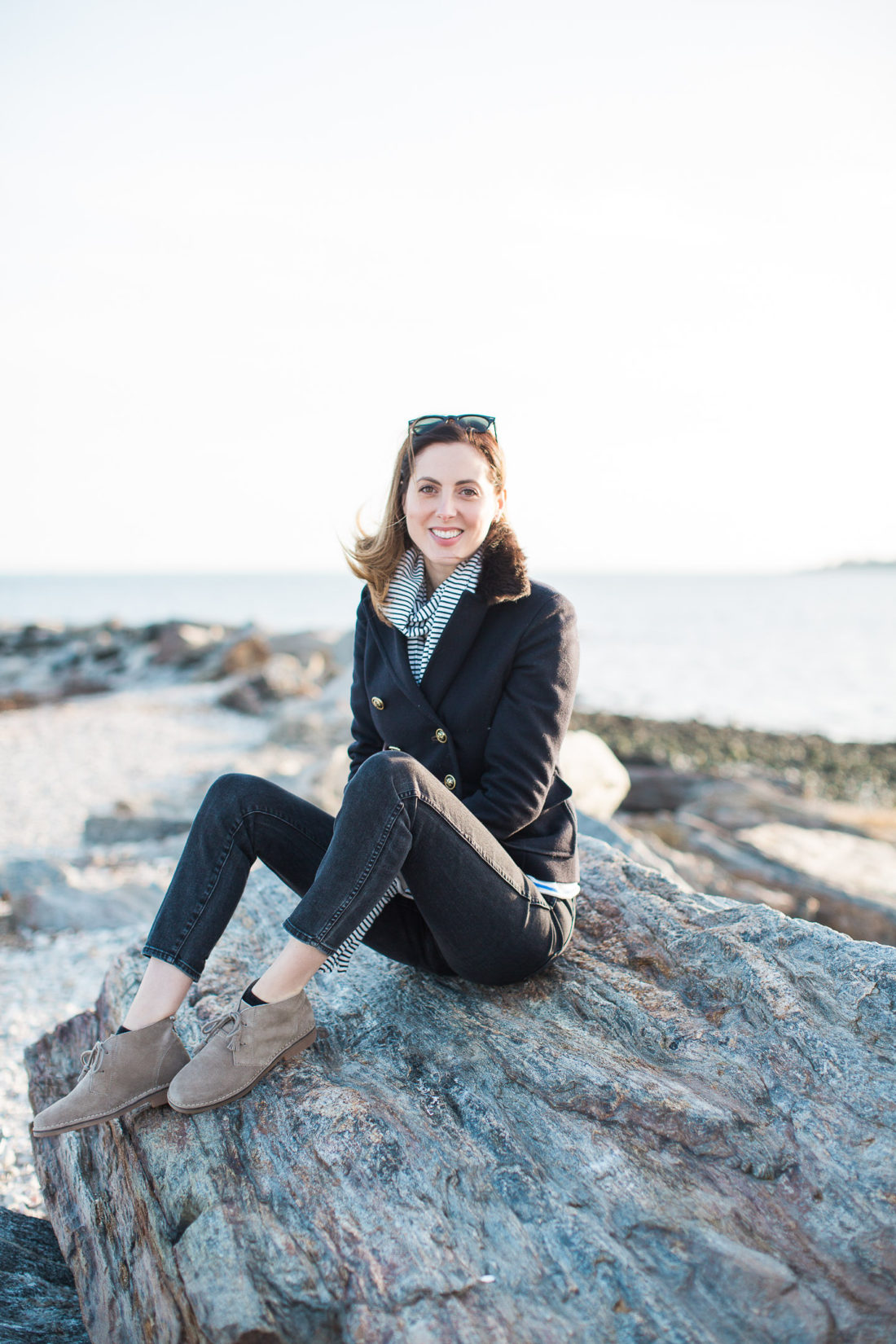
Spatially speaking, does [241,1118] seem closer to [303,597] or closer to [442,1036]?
[442,1036]

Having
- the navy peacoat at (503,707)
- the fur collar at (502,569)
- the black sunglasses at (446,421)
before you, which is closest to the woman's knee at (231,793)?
the navy peacoat at (503,707)

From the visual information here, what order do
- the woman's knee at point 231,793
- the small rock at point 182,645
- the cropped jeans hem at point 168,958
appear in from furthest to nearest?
the small rock at point 182,645 < the woman's knee at point 231,793 < the cropped jeans hem at point 168,958

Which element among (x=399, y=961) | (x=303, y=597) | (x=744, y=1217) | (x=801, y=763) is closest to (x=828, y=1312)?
(x=744, y=1217)

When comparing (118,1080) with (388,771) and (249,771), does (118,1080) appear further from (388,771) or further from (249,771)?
(249,771)

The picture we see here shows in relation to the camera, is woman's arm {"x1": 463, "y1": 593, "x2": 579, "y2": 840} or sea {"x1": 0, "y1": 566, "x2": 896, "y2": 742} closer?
woman's arm {"x1": 463, "y1": 593, "x2": 579, "y2": 840}

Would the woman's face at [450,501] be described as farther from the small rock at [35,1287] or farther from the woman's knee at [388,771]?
the small rock at [35,1287]

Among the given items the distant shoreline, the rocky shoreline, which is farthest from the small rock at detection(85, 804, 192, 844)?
the distant shoreline

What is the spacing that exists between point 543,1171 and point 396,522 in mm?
2397

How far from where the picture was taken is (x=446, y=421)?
10.8ft

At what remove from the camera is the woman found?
255cm

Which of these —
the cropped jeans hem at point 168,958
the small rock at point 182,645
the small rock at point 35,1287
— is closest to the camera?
the small rock at point 35,1287

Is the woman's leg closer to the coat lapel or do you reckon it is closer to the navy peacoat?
the navy peacoat

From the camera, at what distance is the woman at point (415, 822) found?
255 cm

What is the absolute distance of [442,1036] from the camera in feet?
9.37
